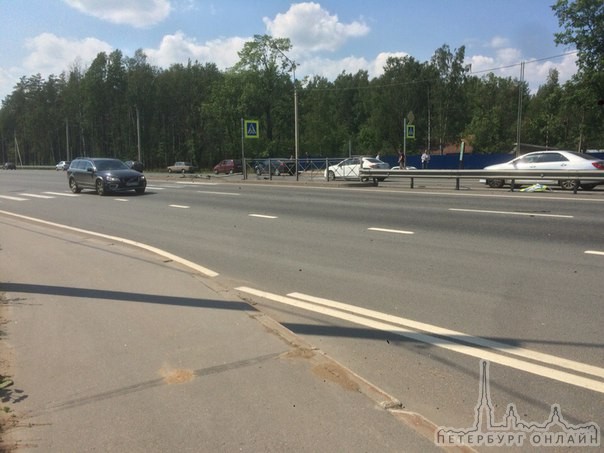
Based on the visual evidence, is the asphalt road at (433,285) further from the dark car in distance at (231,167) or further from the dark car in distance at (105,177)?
the dark car in distance at (231,167)

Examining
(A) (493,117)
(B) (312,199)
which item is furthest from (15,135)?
(B) (312,199)

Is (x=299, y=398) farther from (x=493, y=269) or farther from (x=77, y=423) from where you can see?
(x=493, y=269)

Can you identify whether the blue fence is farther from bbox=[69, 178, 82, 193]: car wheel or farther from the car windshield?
bbox=[69, 178, 82, 193]: car wheel

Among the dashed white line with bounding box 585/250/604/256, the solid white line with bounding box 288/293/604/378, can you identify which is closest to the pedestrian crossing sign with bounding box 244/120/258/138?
the dashed white line with bounding box 585/250/604/256

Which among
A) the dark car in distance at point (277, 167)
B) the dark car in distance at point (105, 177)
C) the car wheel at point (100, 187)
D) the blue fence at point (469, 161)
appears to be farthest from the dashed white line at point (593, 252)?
the blue fence at point (469, 161)

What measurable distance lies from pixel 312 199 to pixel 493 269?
11889 millimetres

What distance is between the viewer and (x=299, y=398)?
3561 millimetres

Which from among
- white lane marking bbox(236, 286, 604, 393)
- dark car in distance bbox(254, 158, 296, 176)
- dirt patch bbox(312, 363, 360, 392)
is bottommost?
white lane marking bbox(236, 286, 604, 393)

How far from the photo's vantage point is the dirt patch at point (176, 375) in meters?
3.85

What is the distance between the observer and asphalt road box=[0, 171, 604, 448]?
4117 millimetres

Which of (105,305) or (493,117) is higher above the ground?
(493,117)

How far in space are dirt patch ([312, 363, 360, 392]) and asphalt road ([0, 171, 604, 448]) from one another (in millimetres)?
372

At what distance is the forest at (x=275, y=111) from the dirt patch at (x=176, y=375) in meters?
55.1

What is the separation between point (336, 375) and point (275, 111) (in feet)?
238
